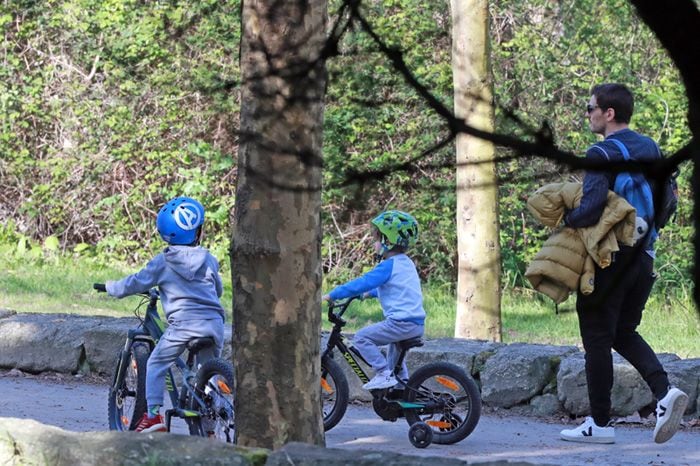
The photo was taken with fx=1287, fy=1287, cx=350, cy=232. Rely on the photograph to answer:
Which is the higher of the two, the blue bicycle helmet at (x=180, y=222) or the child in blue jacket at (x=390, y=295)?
the blue bicycle helmet at (x=180, y=222)

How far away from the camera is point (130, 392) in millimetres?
7379

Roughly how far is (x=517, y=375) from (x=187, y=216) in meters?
2.71

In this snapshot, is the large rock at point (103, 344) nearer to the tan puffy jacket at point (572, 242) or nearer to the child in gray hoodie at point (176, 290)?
the child in gray hoodie at point (176, 290)

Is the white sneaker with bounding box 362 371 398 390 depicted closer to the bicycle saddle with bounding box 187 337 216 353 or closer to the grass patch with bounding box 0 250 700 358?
the bicycle saddle with bounding box 187 337 216 353

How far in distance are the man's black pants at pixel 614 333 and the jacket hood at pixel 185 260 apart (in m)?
2.08

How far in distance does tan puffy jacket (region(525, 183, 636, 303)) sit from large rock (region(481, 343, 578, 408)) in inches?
63.7

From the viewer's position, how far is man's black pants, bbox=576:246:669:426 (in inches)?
274

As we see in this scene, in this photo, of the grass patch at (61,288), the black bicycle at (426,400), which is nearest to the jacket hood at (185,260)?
the black bicycle at (426,400)

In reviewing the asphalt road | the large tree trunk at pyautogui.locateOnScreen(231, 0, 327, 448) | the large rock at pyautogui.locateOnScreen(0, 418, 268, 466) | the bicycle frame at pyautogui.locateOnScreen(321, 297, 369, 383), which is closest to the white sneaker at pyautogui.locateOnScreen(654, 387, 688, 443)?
the asphalt road

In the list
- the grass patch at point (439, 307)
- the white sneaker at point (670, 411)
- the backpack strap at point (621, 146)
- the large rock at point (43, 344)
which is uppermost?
the backpack strap at point (621, 146)

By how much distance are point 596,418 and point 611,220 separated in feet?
3.98

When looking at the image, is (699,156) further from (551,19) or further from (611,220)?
(551,19)

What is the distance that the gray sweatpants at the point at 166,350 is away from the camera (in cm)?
702

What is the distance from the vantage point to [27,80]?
1593 centimetres
